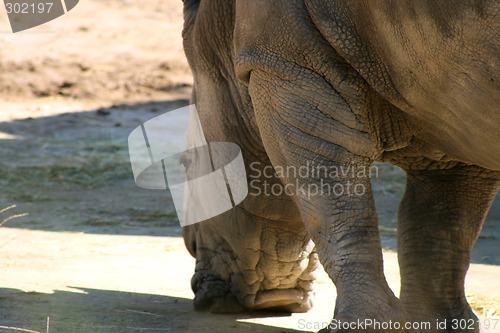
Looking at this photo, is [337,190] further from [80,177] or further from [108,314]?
[80,177]

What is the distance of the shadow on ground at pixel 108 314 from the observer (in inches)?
181

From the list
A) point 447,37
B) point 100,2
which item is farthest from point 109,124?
point 447,37

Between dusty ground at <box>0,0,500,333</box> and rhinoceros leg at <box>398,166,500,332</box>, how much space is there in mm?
553

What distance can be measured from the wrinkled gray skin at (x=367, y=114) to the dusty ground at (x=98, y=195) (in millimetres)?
680

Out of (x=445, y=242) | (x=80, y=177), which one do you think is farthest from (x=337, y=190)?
(x=80, y=177)

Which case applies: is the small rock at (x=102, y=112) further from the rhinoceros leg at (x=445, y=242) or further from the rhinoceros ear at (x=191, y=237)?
the rhinoceros leg at (x=445, y=242)

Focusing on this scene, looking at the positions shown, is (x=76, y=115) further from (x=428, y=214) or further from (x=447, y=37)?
(x=447, y=37)

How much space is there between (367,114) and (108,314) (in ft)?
5.26

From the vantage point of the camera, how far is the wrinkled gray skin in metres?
3.54

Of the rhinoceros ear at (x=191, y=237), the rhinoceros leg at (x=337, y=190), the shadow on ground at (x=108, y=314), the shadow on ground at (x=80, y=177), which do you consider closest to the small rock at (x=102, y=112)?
the shadow on ground at (x=80, y=177)

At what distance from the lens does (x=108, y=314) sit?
15.9 ft

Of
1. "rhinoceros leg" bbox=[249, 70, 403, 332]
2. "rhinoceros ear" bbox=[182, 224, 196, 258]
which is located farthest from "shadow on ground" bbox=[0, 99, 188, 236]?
"rhinoceros leg" bbox=[249, 70, 403, 332]

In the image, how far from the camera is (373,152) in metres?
3.94

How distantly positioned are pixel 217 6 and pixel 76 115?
7.36m
